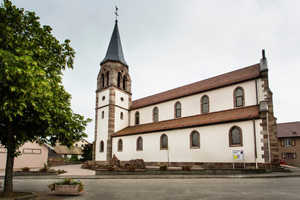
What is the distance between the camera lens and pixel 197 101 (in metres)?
27.1

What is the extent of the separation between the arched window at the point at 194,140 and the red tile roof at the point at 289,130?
90.8ft

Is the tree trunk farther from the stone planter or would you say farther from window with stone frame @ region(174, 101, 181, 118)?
window with stone frame @ region(174, 101, 181, 118)

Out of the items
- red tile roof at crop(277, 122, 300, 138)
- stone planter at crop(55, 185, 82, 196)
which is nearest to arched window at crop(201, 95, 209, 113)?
stone planter at crop(55, 185, 82, 196)

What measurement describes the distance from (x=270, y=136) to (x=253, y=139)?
68.5 inches

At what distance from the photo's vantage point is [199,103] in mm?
26859

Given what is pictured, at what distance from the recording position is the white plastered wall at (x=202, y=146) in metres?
19.2

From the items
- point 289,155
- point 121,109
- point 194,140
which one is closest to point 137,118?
point 121,109

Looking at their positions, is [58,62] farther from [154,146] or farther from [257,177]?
[154,146]

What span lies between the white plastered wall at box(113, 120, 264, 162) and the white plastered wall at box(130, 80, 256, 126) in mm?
3860

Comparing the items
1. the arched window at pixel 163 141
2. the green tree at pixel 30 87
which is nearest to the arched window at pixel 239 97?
the arched window at pixel 163 141

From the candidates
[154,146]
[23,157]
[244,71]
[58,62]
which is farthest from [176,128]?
[23,157]

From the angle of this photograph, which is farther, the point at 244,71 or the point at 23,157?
the point at 23,157

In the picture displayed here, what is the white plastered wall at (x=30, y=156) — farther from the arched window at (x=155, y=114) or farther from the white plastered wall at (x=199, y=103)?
the arched window at (x=155, y=114)

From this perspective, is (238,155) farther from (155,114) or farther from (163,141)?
(155,114)
